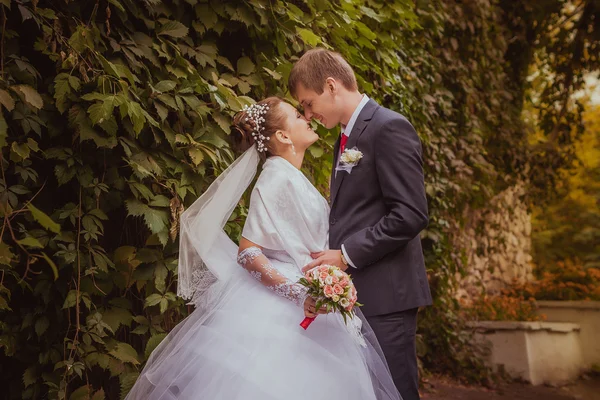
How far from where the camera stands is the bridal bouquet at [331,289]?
6.05ft

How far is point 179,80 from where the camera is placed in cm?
→ 257

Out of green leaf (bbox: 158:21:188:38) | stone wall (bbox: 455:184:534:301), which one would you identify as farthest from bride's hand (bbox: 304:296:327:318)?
stone wall (bbox: 455:184:534:301)

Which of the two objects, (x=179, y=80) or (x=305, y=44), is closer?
(x=179, y=80)

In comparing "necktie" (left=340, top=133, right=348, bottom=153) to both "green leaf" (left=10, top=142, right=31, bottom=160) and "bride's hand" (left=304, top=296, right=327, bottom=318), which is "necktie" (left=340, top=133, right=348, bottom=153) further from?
"green leaf" (left=10, top=142, right=31, bottom=160)

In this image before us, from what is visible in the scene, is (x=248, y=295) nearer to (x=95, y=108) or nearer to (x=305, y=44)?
(x=95, y=108)

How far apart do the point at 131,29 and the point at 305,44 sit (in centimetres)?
107

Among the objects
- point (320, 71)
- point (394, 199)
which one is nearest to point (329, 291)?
point (394, 199)

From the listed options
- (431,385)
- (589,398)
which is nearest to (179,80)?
(431,385)

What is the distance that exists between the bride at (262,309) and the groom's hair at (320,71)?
196mm

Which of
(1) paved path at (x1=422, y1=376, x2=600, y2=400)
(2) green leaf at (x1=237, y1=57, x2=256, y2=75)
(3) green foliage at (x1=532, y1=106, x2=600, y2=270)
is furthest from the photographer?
(3) green foliage at (x1=532, y1=106, x2=600, y2=270)

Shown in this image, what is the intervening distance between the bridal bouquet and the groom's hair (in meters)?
0.84

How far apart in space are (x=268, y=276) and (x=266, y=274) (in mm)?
11

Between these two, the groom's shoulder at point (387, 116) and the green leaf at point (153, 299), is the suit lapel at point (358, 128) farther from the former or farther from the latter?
the green leaf at point (153, 299)

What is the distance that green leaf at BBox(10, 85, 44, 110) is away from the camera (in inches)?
80.4
